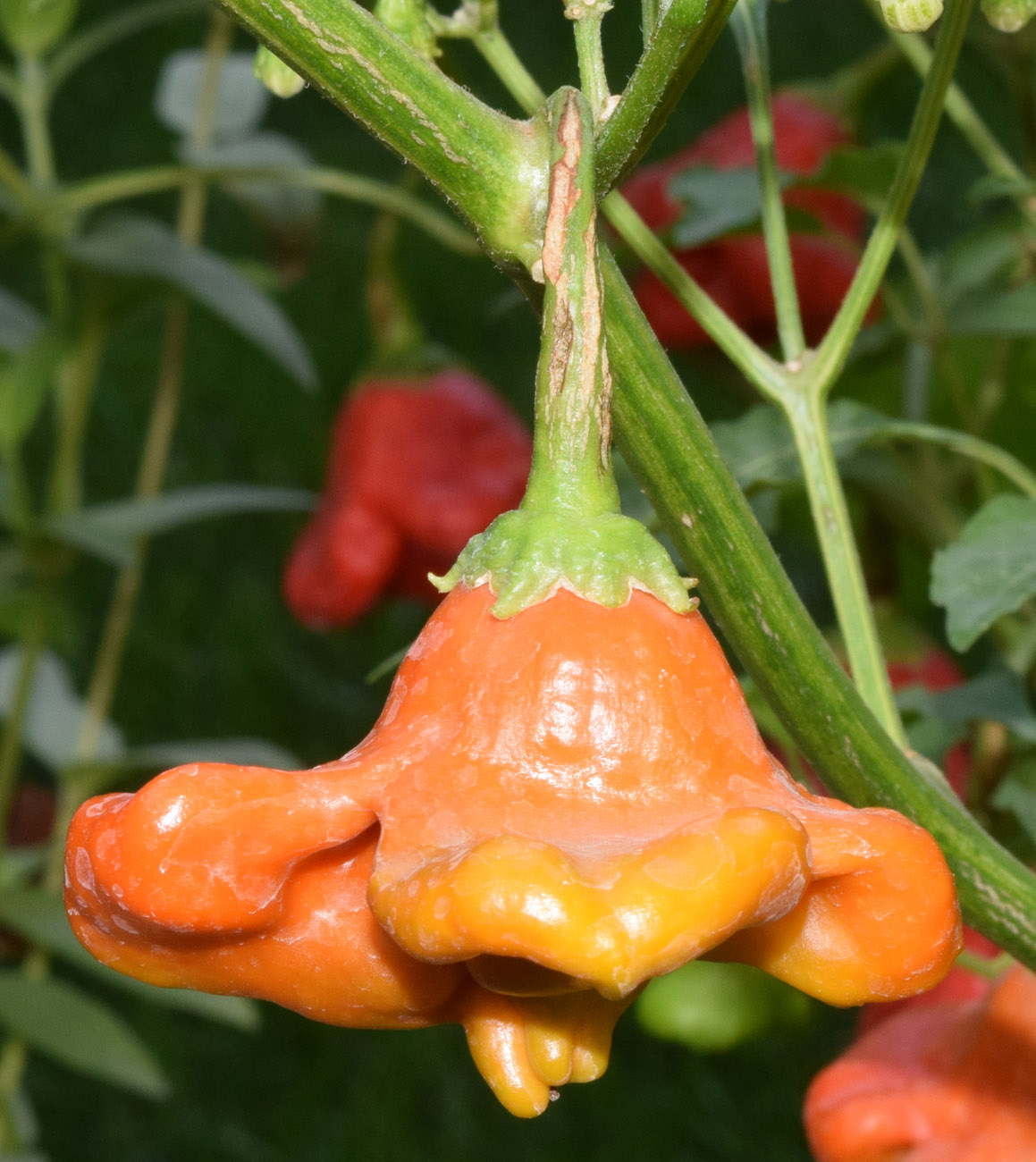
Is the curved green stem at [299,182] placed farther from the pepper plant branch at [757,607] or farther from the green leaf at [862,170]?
the pepper plant branch at [757,607]

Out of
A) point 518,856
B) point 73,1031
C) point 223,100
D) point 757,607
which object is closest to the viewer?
point 518,856

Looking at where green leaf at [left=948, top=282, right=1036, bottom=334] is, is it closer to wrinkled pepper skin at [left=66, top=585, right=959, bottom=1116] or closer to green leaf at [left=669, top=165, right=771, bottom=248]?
green leaf at [left=669, top=165, right=771, bottom=248]

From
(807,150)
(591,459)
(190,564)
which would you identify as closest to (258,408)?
(190,564)

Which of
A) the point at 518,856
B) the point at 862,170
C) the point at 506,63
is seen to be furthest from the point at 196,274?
the point at 518,856

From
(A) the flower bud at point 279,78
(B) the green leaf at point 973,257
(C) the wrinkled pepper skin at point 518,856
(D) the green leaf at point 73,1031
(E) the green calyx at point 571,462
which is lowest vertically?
(D) the green leaf at point 73,1031

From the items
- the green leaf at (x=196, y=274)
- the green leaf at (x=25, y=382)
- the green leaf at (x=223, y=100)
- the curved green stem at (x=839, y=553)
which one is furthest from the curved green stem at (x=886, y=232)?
the green leaf at (x=223, y=100)

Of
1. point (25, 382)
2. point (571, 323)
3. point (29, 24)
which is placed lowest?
point (571, 323)

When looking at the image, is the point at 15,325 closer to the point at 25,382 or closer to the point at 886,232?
the point at 25,382
